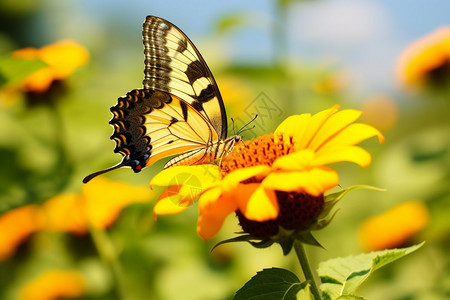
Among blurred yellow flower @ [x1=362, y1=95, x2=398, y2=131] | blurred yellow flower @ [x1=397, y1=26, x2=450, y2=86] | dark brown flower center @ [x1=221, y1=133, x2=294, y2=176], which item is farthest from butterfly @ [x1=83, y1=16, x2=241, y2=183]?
blurred yellow flower @ [x1=362, y1=95, x2=398, y2=131]

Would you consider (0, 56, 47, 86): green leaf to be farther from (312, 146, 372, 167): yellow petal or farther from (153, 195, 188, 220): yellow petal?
(312, 146, 372, 167): yellow petal

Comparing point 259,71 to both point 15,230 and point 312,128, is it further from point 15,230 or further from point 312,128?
point 15,230

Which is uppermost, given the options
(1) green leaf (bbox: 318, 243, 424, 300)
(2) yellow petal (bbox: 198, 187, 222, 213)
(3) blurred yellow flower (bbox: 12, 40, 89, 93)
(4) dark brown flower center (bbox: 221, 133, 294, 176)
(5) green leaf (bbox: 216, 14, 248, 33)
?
(5) green leaf (bbox: 216, 14, 248, 33)

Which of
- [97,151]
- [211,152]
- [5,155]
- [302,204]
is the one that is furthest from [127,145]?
[5,155]

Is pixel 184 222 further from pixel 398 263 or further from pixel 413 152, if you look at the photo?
pixel 413 152

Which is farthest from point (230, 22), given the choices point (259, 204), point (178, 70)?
point (259, 204)

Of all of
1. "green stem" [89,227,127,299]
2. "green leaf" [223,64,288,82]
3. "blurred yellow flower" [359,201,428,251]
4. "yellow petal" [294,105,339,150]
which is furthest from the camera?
"blurred yellow flower" [359,201,428,251]

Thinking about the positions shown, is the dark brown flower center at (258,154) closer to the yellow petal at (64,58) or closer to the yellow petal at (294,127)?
the yellow petal at (294,127)
